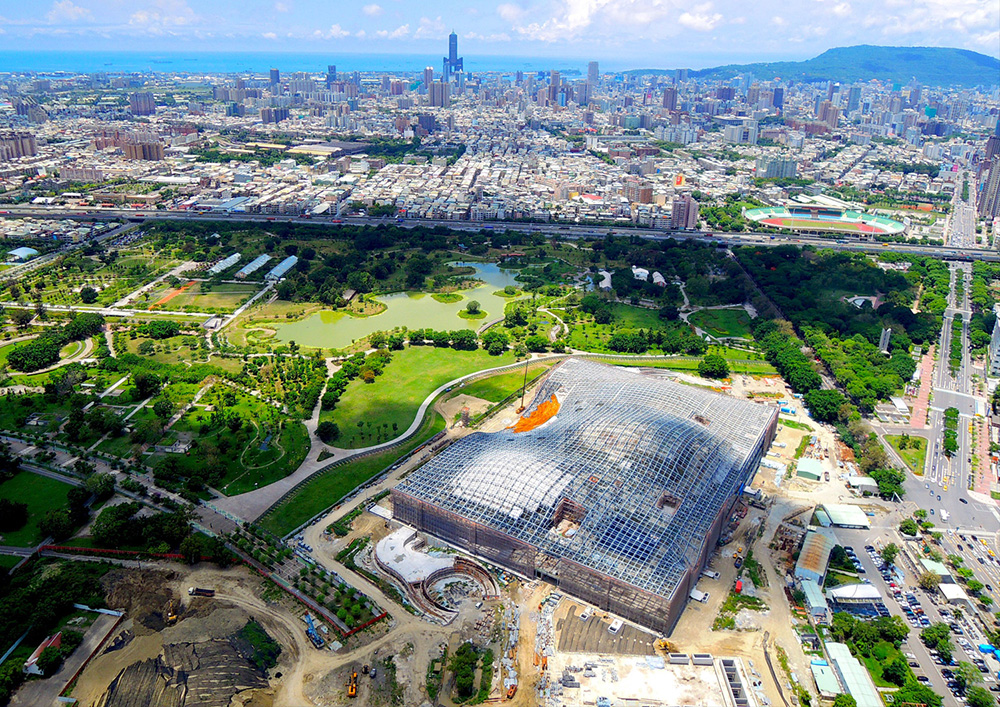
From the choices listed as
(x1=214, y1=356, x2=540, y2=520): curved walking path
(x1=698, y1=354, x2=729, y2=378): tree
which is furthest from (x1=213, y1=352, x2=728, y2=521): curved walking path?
(x1=698, y1=354, x2=729, y2=378): tree

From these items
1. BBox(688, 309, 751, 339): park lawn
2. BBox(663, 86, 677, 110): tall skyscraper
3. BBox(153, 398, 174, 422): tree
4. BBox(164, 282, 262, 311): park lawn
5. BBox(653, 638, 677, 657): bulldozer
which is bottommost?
BBox(164, 282, 262, 311): park lawn

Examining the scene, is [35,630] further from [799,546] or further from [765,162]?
[765,162]

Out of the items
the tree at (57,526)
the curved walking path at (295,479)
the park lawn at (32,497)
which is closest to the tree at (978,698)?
the curved walking path at (295,479)

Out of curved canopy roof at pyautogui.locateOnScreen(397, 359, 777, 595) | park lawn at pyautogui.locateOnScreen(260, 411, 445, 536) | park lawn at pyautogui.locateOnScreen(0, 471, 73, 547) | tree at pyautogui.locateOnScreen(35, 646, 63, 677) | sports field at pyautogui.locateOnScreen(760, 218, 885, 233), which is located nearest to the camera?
tree at pyautogui.locateOnScreen(35, 646, 63, 677)

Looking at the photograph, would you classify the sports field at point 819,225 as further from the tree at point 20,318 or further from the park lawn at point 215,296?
the tree at point 20,318

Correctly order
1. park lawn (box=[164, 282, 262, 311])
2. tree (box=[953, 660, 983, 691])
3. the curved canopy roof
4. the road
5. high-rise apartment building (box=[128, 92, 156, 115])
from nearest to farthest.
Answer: tree (box=[953, 660, 983, 691])
the curved canopy roof
park lawn (box=[164, 282, 262, 311])
the road
high-rise apartment building (box=[128, 92, 156, 115])

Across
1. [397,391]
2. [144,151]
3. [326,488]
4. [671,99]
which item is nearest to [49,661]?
[326,488]

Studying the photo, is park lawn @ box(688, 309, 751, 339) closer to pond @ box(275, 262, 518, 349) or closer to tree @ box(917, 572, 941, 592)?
pond @ box(275, 262, 518, 349)
